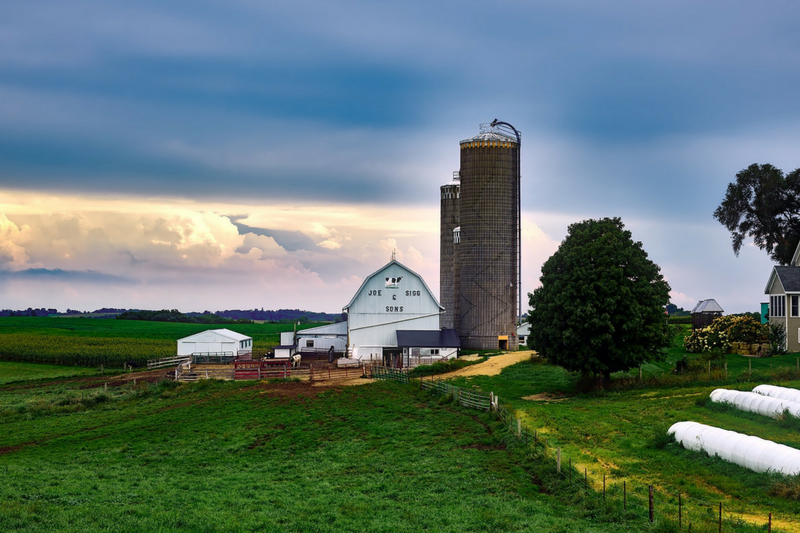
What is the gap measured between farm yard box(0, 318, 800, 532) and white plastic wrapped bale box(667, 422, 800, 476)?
0.43m

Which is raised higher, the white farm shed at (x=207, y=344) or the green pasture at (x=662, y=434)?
the white farm shed at (x=207, y=344)

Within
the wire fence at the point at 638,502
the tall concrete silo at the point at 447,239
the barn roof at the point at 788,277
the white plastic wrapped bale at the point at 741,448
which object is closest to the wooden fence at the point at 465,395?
→ the wire fence at the point at 638,502

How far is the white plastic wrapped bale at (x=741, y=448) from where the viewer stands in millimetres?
19625

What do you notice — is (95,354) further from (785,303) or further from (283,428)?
(785,303)

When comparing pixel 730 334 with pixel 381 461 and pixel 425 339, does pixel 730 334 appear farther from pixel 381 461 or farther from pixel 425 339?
pixel 381 461

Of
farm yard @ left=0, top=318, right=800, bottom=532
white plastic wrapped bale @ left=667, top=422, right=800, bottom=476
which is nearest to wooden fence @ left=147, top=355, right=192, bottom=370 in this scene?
farm yard @ left=0, top=318, right=800, bottom=532

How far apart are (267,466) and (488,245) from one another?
45520 millimetres

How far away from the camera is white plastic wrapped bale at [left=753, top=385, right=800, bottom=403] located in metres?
29.0

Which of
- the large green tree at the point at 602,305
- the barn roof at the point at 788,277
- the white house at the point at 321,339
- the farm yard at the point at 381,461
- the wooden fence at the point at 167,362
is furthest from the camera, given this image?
the white house at the point at 321,339

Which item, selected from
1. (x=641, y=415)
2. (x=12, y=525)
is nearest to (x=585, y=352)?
(x=641, y=415)

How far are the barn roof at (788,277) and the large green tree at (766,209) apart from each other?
1769 cm

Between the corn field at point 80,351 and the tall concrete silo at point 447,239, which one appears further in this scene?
the tall concrete silo at point 447,239

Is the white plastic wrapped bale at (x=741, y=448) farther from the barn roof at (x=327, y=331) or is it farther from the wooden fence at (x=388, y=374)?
the barn roof at (x=327, y=331)

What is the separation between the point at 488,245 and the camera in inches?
2689
